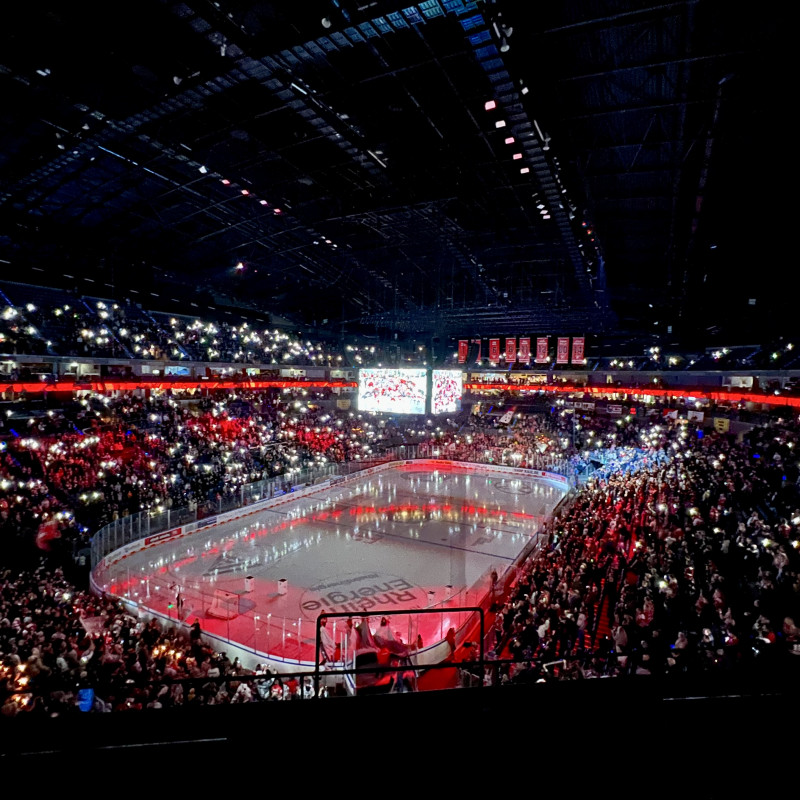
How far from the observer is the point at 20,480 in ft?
51.2

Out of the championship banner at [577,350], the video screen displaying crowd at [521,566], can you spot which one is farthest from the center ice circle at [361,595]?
the championship banner at [577,350]

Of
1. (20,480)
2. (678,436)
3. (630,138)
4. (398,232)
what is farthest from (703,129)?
(678,436)

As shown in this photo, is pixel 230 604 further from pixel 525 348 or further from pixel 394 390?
pixel 525 348

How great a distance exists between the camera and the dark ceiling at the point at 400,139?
8078 mm

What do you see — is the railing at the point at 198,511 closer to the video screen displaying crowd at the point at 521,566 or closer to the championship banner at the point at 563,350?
the video screen displaying crowd at the point at 521,566

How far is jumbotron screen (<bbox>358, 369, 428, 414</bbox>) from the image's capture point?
2034 centimetres

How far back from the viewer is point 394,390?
2081 centimetres

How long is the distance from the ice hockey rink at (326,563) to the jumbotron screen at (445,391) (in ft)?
14.7

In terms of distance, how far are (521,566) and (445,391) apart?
29.3 ft

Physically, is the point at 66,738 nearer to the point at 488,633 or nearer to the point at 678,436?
the point at 488,633

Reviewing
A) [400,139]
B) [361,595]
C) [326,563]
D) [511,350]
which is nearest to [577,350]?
[511,350]

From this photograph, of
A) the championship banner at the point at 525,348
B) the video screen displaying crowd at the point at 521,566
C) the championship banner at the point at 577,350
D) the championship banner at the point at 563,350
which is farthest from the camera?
the championship banner at the point at 563,350

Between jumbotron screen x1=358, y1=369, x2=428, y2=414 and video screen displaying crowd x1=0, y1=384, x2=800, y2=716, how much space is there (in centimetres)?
628

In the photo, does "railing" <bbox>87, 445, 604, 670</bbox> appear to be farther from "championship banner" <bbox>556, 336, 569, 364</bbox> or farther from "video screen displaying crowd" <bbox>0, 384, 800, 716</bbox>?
"championship banner" <bbox>556, 336, 569, 364</bbox>
